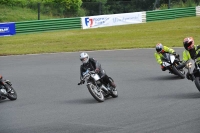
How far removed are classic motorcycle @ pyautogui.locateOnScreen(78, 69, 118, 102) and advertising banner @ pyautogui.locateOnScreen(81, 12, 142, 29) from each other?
25.2m

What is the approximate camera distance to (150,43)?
30.2 metres

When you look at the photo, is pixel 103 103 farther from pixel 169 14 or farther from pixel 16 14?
pixel 16 14

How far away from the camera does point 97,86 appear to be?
46.2 ft

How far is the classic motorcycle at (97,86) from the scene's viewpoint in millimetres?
13727

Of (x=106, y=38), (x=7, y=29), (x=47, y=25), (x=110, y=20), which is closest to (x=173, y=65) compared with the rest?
(x=106, y=38)

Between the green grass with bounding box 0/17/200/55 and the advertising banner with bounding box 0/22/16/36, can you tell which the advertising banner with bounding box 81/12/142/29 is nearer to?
the green grass with bounding box 0/17/200/55

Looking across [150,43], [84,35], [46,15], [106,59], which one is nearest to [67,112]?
[106,59]

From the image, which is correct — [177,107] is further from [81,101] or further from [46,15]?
[46,15]

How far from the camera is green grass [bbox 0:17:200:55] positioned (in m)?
29.7

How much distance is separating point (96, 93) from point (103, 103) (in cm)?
35

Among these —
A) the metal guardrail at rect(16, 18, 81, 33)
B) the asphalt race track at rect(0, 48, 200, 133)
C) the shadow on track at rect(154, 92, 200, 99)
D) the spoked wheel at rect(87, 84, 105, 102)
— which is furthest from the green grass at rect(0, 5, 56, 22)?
the shadow on track at rect(154, 92, 200, 99)

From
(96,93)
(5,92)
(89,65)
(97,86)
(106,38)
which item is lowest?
(106,38)

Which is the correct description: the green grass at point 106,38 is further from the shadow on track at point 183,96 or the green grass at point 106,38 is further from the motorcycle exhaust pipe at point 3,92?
the shadow on track at point 183,96

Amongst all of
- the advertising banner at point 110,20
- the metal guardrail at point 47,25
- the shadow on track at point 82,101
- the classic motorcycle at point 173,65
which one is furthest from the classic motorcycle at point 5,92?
the advertising banner at point 110,20
